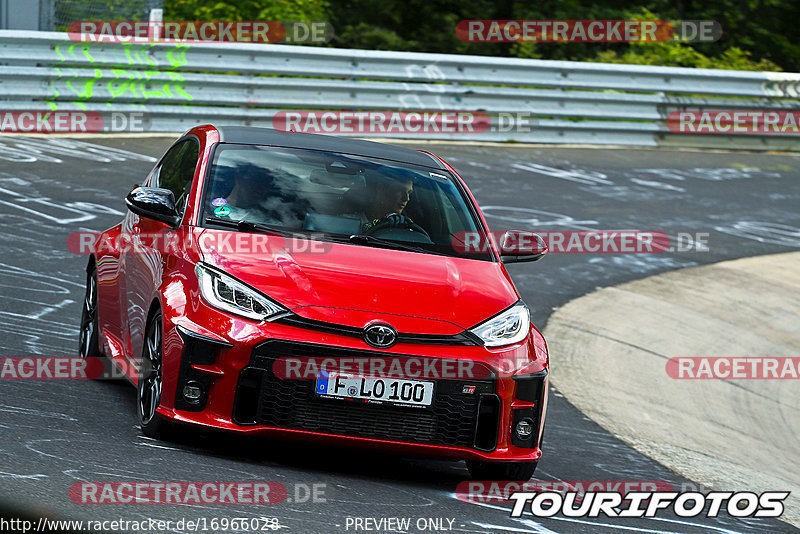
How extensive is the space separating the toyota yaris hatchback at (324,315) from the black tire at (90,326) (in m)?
0.52

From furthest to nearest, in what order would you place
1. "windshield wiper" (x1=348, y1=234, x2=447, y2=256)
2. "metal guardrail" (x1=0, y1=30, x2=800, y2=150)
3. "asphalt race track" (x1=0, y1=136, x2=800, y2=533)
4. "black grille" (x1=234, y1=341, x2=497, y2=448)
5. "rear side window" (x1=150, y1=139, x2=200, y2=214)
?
1. "metal guardrail" (x1=0, y1=30, x2=800, y2=150)
2. "rear side window" (x1=150, y1=139, x2=200, y2=214)
3. "windshield wiper" (x1=348, y1=234, x2=447, y2=256)
4. "black grille" (x1=234, y1=341, x2=497, y2=448)
5. "asphalt race track" (x1=0, y1=136, x2=800, y2=533)

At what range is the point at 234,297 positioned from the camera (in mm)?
5750

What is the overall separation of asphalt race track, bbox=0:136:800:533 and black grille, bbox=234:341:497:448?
0.24 m

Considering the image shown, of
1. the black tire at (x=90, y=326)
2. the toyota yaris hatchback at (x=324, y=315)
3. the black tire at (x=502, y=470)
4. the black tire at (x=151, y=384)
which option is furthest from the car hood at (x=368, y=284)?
the black tire at (x=90, y=326)

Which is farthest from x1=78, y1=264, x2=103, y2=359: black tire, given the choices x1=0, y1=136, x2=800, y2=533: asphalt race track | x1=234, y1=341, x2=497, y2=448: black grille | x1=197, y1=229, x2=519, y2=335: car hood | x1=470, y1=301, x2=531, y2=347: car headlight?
x1=470, y1=301, x2=531, y2=347: car headlight

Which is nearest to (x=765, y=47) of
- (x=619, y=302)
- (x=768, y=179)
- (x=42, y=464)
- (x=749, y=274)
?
(x=768, y=179)

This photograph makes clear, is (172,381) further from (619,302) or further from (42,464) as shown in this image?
(619,302)

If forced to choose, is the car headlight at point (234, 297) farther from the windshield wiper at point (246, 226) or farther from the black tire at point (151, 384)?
the windshield wiper at point (246, 226)

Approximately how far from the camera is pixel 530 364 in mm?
6023

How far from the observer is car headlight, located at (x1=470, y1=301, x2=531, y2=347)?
594 centimetres

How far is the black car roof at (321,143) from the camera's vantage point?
7156 mm

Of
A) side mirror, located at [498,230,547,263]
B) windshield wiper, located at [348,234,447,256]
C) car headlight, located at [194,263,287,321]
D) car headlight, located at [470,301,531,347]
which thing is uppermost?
windshield wiper, located at [348,234,447,256]

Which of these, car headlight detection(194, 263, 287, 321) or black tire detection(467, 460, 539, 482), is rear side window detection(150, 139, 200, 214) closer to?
car headlight detection(194, 263, 287, 321)

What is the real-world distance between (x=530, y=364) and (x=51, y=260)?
5.78 metres
